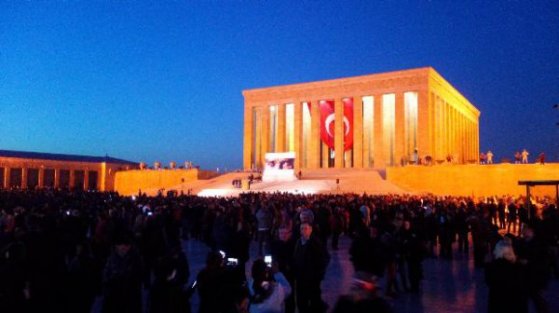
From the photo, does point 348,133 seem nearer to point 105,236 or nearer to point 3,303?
point 105,236

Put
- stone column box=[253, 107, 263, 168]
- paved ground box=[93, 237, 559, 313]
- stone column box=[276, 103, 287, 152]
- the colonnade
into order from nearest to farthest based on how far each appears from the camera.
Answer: paved ground box=[93, 237, 559, 313], stone column box=[276, 103, 287, 152], stone column box=[253, 107, 263, 168], the colonnade

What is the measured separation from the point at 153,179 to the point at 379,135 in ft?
82.1

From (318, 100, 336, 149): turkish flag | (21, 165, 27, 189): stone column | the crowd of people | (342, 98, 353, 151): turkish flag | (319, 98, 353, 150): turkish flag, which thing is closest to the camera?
the crowd of people

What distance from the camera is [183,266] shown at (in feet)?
16.3

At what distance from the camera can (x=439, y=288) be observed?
8867 millimetres

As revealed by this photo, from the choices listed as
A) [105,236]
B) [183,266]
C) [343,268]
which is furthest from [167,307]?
[343,268]

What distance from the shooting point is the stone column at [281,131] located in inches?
2229

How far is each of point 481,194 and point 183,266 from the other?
38943 millimetres

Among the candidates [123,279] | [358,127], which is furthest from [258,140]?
[123,279]

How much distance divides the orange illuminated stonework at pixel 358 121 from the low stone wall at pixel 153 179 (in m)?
9.31

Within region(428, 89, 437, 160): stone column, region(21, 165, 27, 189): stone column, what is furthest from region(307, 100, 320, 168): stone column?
region(21, 165, 27, 189): stone column

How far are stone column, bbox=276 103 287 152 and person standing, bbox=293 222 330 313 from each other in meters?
50.5

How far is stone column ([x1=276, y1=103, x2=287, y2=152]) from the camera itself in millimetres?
56625

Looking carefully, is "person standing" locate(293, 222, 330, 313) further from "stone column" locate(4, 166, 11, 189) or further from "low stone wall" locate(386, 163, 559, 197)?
"stone column" locate(4, 166, 11, 189)
